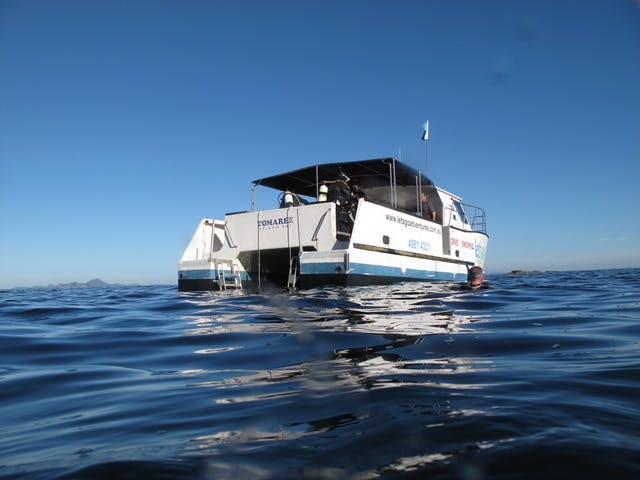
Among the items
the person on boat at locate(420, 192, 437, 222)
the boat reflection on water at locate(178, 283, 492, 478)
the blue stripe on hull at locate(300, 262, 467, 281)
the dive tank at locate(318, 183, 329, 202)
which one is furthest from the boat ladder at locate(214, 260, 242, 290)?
the boat reflection on water at locate(178, 283, 492, 478)

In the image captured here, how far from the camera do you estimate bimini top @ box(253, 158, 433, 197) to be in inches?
465

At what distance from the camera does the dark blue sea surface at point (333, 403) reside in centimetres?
131

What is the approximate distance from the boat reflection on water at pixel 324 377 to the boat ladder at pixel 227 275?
249 inches

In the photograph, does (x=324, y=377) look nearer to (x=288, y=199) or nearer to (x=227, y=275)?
(x=227, y=275)

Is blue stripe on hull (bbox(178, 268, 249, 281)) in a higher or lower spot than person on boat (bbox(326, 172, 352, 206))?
lower

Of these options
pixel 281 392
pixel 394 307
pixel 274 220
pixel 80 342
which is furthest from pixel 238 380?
pixel 274 220

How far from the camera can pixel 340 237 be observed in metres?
11.6

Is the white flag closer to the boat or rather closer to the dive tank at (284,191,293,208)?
the boat

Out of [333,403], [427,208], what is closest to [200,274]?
Result: [427,208]

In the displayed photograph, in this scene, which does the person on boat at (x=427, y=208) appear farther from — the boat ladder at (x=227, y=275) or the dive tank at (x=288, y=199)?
the boat ladder at (x=227, y=275)

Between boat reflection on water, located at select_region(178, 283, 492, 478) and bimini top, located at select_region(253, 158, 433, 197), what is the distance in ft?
24.1

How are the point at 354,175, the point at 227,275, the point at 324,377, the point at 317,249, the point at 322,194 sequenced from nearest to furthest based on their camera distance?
1. the point at 324,377
2. the point at 317,249
3. the point at 227,275
4. the point at 322,194
5. the point at 354,175

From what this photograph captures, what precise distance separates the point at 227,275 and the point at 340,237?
3.13m

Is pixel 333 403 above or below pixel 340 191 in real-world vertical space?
below
